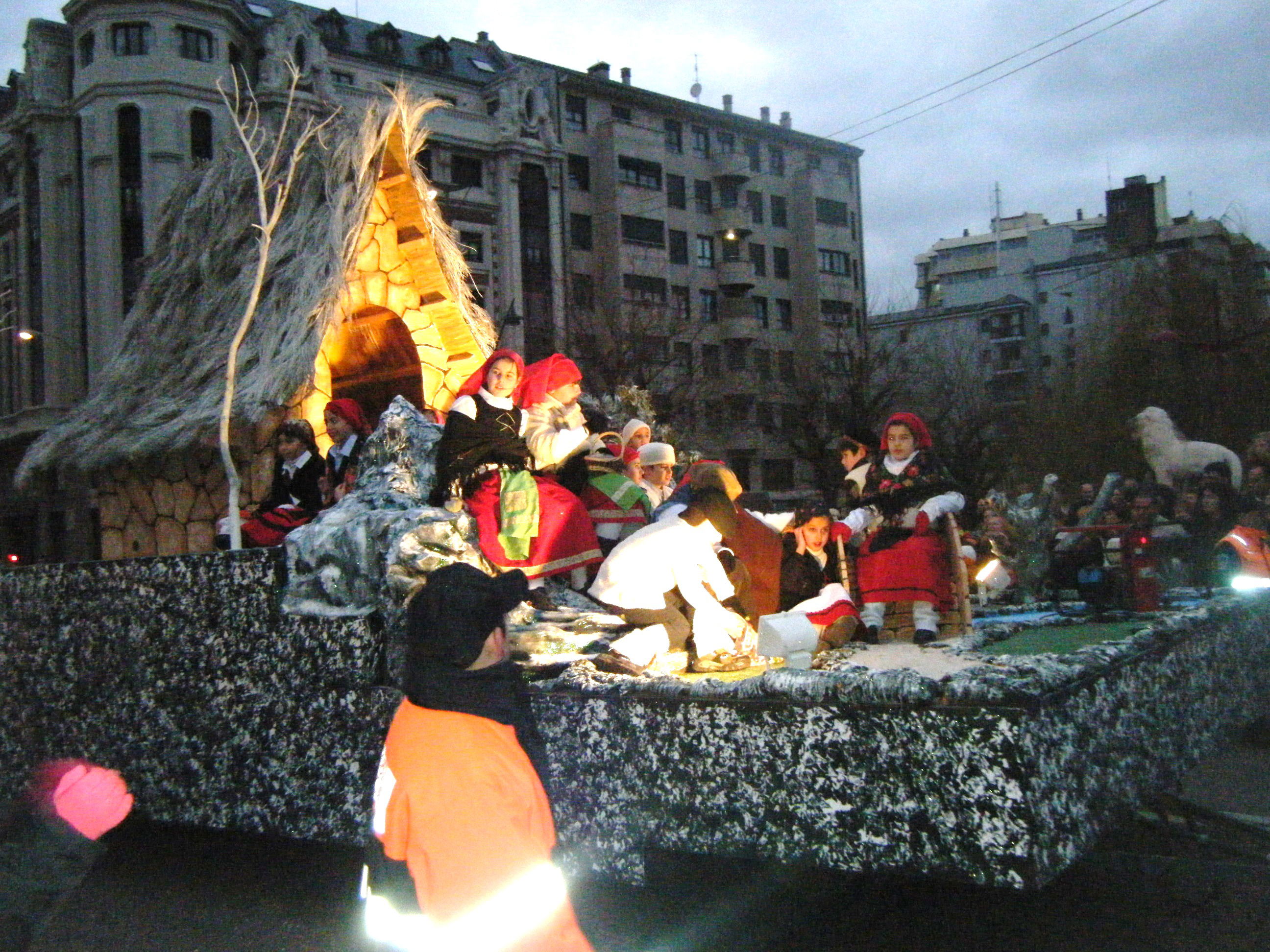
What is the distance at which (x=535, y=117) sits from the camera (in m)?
44.5

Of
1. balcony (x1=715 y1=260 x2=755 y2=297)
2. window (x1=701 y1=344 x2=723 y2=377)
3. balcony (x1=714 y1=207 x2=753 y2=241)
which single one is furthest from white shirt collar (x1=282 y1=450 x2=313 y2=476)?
balcony (x1=714 y1=207 x2=753 y2=241)

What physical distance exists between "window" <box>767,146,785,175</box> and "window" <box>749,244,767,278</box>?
13.5 ft

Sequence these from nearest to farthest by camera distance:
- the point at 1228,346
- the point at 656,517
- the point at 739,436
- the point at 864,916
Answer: the point at 864,916 → the point at 656,517 → the point at 1228,346 → the point at 739,436

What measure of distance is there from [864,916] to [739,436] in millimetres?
42780

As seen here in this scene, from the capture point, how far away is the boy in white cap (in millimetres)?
7145

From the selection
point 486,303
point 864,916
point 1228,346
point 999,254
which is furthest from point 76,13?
point 999,254

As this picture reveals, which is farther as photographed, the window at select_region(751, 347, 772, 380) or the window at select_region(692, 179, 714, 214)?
the window at select_region(692, 179, 714, 214)

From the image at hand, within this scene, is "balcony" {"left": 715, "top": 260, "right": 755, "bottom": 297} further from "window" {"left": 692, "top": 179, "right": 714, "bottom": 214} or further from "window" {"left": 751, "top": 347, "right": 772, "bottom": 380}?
"window" {"left": 751, "top": 347, "right": 772, "bottom": 380}

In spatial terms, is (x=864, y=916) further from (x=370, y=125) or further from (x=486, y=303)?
(x=486, y=303)

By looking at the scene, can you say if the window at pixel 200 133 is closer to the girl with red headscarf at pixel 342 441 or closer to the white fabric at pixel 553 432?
the girl with red headscarf at pixel 342 441

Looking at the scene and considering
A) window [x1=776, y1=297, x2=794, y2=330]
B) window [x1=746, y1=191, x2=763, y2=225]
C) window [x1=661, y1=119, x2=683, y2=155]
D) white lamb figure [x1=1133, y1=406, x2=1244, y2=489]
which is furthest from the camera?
window [x1=776, y1=297, x2=794, y2=330]

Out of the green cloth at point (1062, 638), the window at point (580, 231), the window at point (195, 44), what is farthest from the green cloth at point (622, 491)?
the window at point (580, 231)

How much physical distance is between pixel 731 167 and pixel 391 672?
50.6m

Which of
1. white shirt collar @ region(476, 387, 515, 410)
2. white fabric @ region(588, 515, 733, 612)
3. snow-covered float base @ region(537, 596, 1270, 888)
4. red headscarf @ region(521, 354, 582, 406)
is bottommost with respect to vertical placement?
snow-covered float base @ region(537, 596, 1270, 888)
